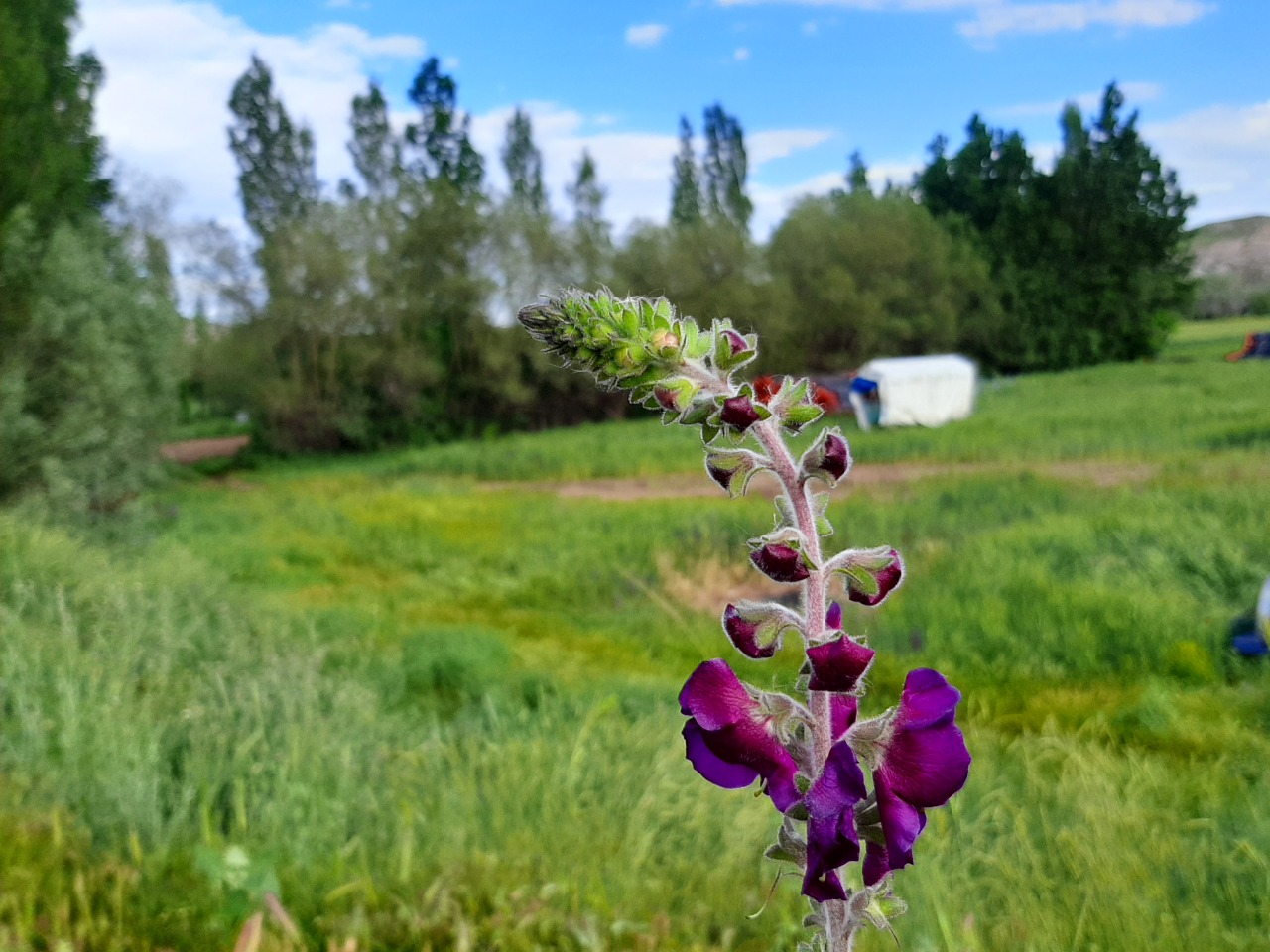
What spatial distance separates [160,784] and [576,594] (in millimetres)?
6816

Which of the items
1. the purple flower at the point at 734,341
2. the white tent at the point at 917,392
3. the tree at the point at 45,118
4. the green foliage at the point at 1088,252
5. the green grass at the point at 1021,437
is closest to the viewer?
A: the purple flower at the point at 734,341

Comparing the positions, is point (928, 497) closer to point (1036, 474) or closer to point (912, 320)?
point (1036, 474)

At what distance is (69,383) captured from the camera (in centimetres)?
1301

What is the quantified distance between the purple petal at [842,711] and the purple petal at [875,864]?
122mm

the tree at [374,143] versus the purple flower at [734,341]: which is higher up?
the tree at [374,143]

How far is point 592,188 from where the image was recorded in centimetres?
4116

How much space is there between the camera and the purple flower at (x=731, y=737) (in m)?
0.99

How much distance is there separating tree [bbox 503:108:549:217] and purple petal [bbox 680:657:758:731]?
43.9 m

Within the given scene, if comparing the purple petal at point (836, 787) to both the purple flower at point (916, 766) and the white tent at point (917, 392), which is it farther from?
the white tent at point (917, 392)

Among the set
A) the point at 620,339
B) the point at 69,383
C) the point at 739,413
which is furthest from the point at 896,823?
the point at 69,383

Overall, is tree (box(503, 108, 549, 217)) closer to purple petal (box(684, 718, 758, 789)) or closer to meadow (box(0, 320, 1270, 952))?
meadow (box(0, 320, 1270, 952))

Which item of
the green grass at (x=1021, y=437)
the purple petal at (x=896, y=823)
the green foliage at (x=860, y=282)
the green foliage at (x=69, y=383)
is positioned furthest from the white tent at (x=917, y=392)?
the purple petal at (x=896, y=823)

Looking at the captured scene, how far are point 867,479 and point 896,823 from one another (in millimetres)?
17096

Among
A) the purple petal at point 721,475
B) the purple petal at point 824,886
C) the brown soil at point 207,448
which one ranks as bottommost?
the brown soil at point 207,448
